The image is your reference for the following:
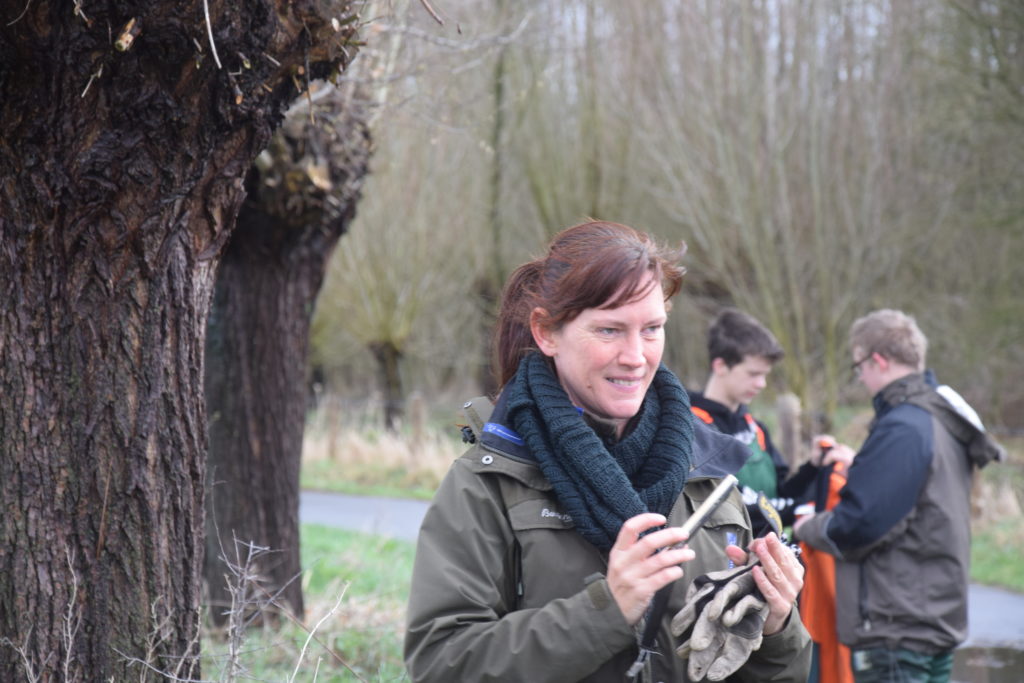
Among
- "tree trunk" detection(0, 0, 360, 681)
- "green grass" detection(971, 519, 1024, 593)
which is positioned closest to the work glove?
"tree trunk" detection(0, 0, 360, 681)

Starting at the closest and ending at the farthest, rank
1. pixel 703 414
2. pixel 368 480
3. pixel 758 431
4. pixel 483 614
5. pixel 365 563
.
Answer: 1. pixel 483 614
2. pixel 703 414
3. pixel 758 431
4. pixel 365 563
5. pixel 368 480

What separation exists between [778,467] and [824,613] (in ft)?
2.28

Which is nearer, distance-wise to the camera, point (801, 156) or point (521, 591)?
point (521, 591)

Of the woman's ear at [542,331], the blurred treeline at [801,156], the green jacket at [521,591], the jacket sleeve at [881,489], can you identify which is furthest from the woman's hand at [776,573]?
the blurred treeline at [801,156]

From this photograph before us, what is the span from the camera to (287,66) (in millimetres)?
3193

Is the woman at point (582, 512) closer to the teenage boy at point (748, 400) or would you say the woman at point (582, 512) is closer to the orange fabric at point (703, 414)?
the orange fabric at point (703, 414)

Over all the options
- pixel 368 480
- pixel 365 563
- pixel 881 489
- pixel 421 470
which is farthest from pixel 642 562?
pixel 368 480

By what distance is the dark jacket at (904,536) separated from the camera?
4.54 metres

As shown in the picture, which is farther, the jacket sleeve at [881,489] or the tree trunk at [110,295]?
the jacket sleeve at [881,489]

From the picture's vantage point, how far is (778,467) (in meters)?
5.12

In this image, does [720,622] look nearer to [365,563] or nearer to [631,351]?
[631,351]

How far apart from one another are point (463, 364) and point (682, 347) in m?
5.82

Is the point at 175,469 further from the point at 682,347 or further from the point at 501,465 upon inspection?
the point at 682,347

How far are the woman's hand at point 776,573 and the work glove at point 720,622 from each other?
2cm
